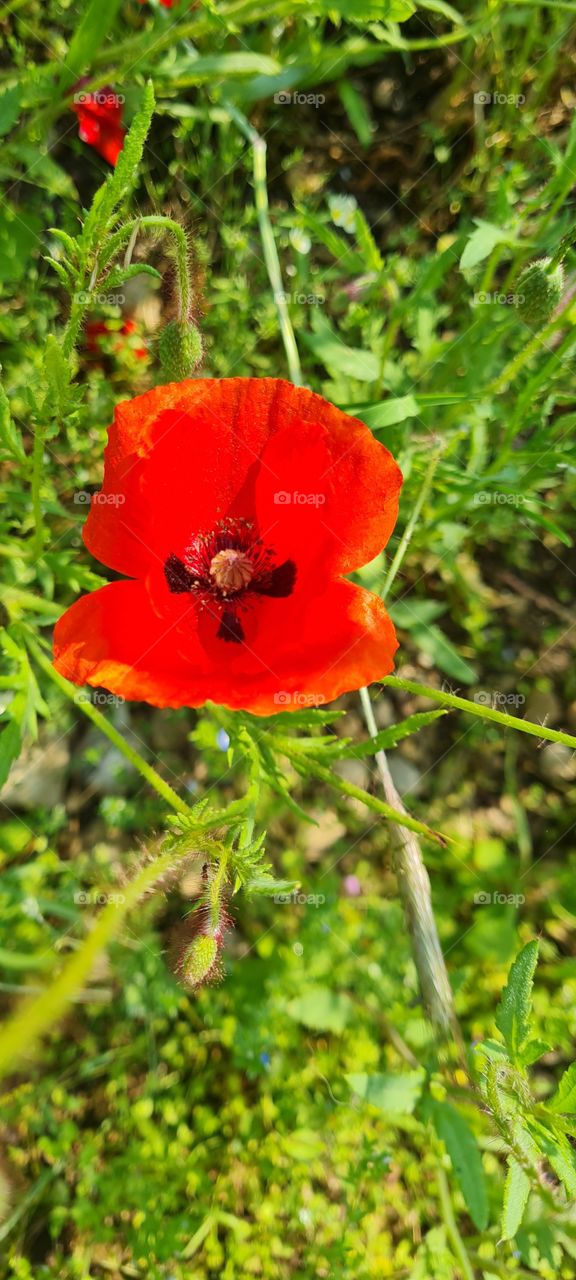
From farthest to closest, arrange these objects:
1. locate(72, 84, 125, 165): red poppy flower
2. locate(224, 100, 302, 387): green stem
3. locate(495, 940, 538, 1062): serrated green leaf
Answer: locate(72, 84, 125, 165): red poppy flower < locate(224, 100, 302, 387): green stem < locate(495, 940, 538, 1062): serrated green leaf

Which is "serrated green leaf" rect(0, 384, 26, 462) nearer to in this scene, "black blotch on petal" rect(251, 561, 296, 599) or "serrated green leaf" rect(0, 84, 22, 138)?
"black blotch on petal" rect(251, 561, 296, 599)

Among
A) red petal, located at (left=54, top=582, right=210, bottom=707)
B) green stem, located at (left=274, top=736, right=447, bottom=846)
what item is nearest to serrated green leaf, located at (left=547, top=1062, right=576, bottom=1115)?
green stem, located at (left=274, top=736, right=447, bottom=846)

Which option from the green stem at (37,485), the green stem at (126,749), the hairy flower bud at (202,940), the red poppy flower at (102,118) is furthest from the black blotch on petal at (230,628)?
the red poppy flower at (102,118)

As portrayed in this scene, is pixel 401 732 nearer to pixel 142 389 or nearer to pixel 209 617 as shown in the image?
pixel 209 617

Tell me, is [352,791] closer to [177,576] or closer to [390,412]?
[177,576]

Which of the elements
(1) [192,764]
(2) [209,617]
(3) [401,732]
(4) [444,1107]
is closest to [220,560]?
(2) [209,617]
